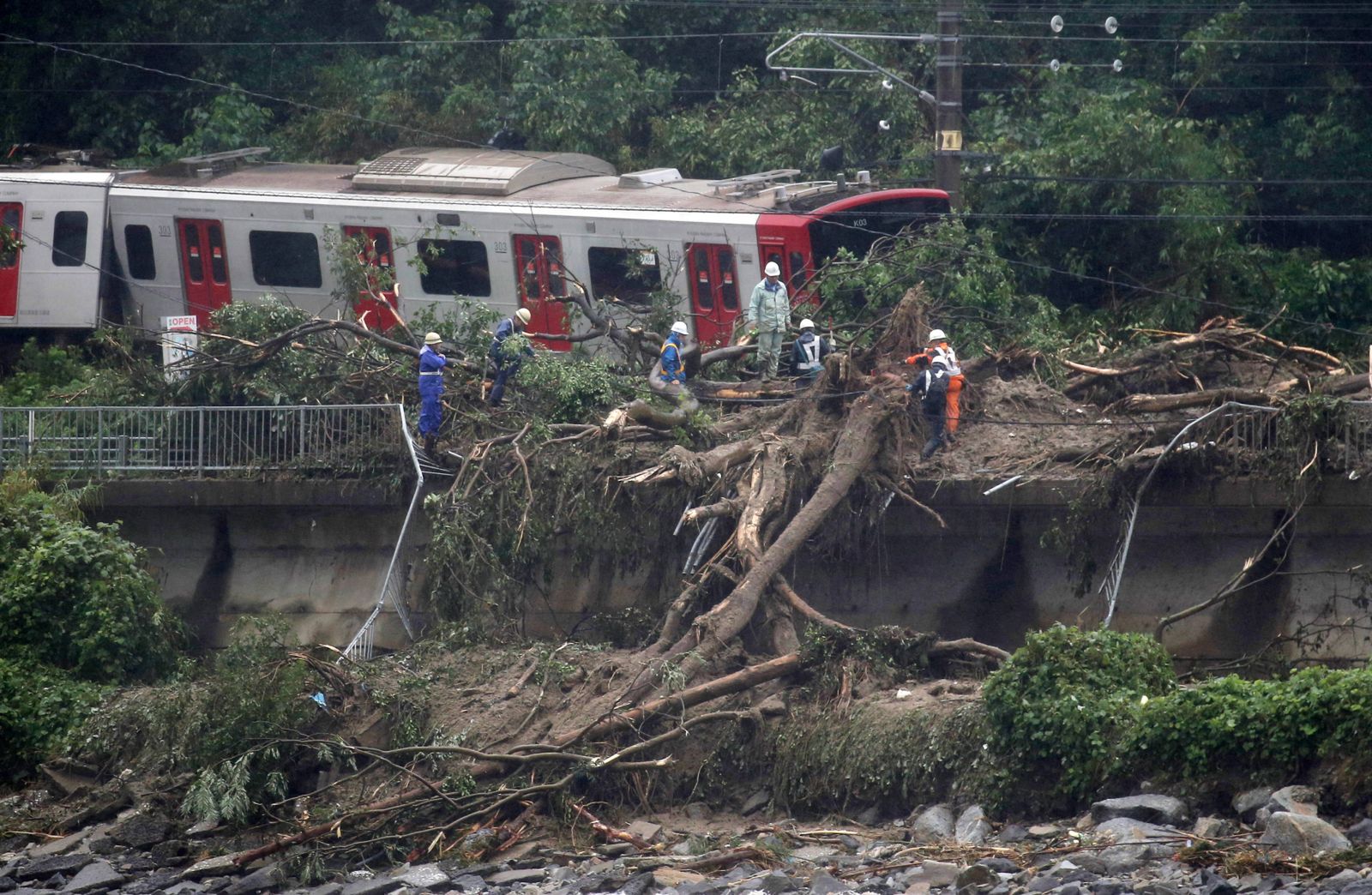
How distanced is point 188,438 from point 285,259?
15.7ft

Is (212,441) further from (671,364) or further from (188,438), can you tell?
(671,364)

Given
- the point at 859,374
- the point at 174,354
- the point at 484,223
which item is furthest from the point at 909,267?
the point at 174,354

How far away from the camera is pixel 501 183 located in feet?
69.2

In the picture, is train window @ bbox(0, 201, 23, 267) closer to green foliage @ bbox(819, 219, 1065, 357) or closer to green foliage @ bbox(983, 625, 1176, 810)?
green foliage @ bbox(819, 219, 1065, 357)

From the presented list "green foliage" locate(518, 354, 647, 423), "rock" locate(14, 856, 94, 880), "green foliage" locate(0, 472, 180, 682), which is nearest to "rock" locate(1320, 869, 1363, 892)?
"green foliage" locate(518, 354, 647, 423)

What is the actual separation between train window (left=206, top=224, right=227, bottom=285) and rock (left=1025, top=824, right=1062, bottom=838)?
45.5ft

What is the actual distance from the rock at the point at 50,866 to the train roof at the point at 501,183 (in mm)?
9669

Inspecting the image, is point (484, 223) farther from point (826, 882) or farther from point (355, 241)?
point (826, 882)

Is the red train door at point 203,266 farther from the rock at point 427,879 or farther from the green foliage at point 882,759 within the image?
the green foliage at point 882,759

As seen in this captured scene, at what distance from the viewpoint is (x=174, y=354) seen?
19391 mm

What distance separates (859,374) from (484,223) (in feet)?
20.2

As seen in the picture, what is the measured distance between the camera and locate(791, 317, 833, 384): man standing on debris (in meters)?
17.4

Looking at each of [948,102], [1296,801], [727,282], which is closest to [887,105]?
[948,102]

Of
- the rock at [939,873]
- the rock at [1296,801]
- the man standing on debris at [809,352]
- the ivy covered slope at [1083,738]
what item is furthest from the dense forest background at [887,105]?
the rock at [939,873]
